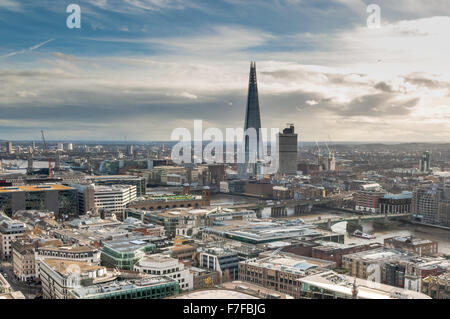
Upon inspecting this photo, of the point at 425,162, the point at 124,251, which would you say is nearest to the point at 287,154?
the point at 425,162

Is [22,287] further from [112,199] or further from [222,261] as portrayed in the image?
[112,199]

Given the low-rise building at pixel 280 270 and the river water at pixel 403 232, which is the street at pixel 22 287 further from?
the river water at pixel 403 232

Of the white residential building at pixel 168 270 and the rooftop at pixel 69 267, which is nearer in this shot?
the rooftop at pixel 69 267

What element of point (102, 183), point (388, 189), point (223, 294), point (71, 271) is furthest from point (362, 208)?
point (223, 294)

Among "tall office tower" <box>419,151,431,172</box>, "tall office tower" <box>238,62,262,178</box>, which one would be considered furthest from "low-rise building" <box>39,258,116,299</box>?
"tall office tower" <box>238,62,262,178</box>

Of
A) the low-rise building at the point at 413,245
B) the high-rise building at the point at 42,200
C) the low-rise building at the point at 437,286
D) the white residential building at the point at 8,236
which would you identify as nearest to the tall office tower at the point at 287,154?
the high-rise building at the point at 42,200

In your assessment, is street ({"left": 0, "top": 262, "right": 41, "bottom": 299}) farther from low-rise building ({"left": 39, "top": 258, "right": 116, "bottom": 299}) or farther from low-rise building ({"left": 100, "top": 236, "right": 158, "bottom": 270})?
low-rise building ({"left": 100, "top": 236, "right": 158, "bottom": 270})

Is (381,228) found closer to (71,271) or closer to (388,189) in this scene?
(388,189)
